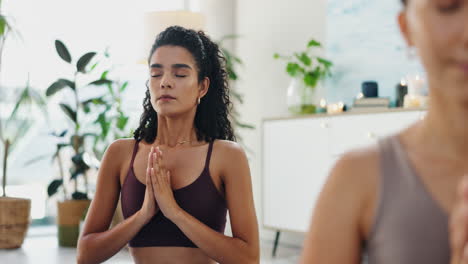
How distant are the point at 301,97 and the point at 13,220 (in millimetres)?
2112

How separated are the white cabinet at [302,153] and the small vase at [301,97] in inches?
6.0

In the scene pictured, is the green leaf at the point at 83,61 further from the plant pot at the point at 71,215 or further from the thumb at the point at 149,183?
the thumb at the point at 149,183

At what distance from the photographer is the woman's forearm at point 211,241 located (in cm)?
165

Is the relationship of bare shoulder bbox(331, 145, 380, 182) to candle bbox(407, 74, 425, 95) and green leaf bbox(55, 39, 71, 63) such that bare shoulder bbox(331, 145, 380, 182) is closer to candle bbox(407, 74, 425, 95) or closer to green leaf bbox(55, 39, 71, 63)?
candle bbox(407, 74, 425, 95)

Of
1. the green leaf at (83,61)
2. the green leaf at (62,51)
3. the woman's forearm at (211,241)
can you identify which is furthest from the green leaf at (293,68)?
the woman's forearm at (211,241)

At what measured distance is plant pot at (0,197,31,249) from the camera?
4.52 meters

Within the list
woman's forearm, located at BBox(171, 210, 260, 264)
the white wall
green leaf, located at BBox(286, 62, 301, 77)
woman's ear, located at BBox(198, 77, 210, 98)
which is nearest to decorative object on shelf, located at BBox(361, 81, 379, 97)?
green leaf, located at BBox(286, 62, 301, 77)

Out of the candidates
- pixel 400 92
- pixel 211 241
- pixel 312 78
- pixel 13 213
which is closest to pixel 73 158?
pixel 13 213

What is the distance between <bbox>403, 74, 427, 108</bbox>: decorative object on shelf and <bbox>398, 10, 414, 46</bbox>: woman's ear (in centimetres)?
324

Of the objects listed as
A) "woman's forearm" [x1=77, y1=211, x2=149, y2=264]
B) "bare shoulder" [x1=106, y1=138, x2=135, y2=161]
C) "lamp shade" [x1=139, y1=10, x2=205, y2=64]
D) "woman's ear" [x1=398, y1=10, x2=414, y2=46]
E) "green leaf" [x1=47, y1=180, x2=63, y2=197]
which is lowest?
"green leaf" [x1=47, y1=180, x2=63, y2=197]

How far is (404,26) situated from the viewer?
0.58 meters

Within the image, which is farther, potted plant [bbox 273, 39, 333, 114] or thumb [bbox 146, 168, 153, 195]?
potted plant [bbox 273, 39, 333, 114]

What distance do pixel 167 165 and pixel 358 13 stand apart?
3.14 m

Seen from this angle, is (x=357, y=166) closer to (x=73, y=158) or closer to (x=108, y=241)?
(x=108, y=241)
